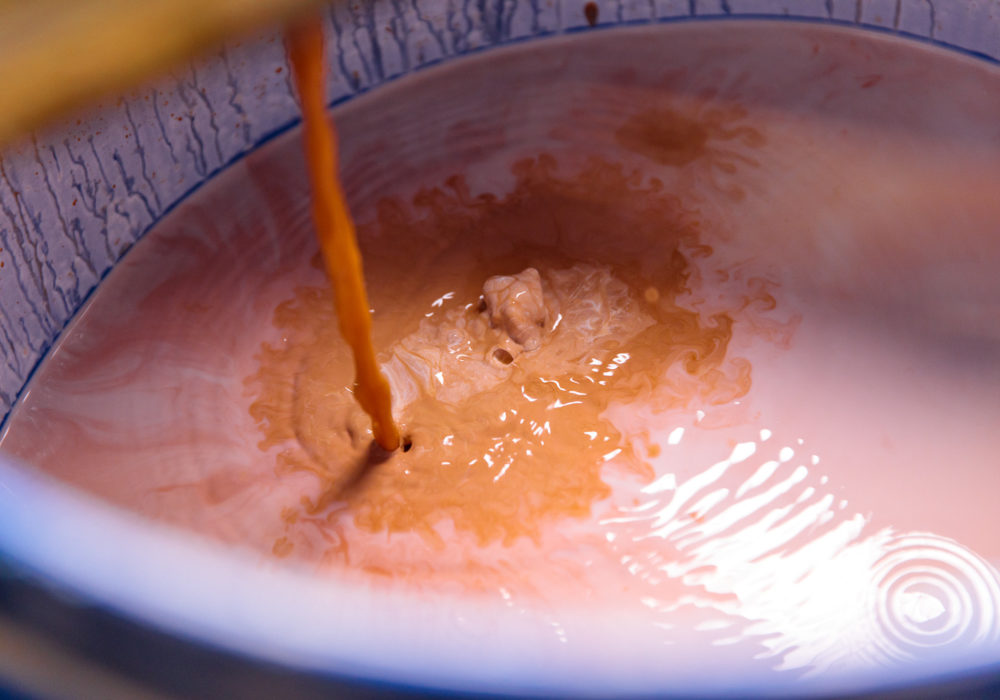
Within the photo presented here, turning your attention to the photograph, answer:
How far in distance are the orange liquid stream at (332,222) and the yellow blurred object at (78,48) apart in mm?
185

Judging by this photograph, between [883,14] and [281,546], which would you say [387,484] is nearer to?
[281,546]

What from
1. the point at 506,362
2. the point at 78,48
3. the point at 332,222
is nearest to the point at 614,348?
the point at 506,362

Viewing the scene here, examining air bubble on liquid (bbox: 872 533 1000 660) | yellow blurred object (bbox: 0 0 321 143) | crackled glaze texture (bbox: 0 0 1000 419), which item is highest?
crackled glaze texture (bbox: 0 0 1000 419)

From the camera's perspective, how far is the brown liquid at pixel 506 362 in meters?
0.47

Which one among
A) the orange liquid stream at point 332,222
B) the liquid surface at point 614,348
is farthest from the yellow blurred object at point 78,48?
the liquid surface at point 614,348

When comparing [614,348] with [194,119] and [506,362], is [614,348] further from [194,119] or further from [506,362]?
[194,119]

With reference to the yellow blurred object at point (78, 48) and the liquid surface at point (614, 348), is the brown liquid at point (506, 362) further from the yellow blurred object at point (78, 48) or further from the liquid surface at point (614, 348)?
the yellow blurred object at point (78, 48)

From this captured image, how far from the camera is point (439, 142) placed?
583 millimetres

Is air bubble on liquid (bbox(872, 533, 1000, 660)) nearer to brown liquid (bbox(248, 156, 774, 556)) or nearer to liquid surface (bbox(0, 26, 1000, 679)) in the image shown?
liquid surface (bbox(0, 26, 1000, 679))

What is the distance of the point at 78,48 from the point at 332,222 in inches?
9.3

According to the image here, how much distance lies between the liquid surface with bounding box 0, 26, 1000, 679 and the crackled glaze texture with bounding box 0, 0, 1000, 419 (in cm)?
2

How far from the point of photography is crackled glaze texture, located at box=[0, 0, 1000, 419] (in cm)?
48

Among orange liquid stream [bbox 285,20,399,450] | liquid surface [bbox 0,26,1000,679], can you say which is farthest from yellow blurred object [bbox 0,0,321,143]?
liquid surface [bbox 0,26,1000,679]

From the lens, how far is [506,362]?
0.52 m
